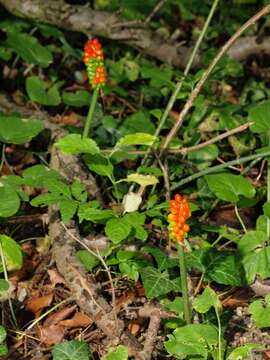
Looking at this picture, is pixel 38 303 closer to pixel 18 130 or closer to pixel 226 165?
pixel 18 130

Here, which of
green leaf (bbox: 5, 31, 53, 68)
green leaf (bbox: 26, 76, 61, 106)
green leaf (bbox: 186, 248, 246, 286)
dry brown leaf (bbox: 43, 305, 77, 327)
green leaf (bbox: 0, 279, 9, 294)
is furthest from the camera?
green leaf (bbox: 5, 31, 53, 68)

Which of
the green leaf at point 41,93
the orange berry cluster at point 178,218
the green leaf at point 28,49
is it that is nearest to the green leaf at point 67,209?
the orange berry cluster at point 178,218

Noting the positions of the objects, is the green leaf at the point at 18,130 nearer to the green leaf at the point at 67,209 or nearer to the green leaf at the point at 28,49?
the green leaf at the point at 67,209

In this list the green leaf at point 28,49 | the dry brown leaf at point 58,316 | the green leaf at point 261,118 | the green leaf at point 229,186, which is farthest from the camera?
the green leaf at point 28,49

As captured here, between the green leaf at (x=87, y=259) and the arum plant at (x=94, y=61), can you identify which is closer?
the green leaf at (x=87, y=259)

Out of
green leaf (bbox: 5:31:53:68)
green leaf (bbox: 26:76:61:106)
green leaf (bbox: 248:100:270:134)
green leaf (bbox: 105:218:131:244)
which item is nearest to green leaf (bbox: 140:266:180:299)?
green leaf (bbox: 105:218:131:244)

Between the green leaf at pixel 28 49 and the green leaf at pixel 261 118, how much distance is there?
1.09 m

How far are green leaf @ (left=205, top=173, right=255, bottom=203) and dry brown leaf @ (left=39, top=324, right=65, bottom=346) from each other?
0.68m

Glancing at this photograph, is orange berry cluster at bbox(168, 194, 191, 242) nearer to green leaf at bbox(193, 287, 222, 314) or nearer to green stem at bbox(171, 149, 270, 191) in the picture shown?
green leaf at bbox(193, 287, 222, 314)

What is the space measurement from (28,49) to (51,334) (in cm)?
151

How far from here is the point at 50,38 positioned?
350 centimetres

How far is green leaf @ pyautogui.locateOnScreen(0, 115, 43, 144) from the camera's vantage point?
2311 mm

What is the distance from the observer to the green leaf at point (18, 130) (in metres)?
2.31

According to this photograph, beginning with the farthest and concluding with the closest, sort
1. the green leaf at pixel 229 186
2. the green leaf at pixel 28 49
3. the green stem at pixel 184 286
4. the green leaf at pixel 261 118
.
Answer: the green leaf at pixel 28 49 → the green leaf at pixel 261 118 → the green leaf at pixel 229 186 → the green stem at pixel 184 286
